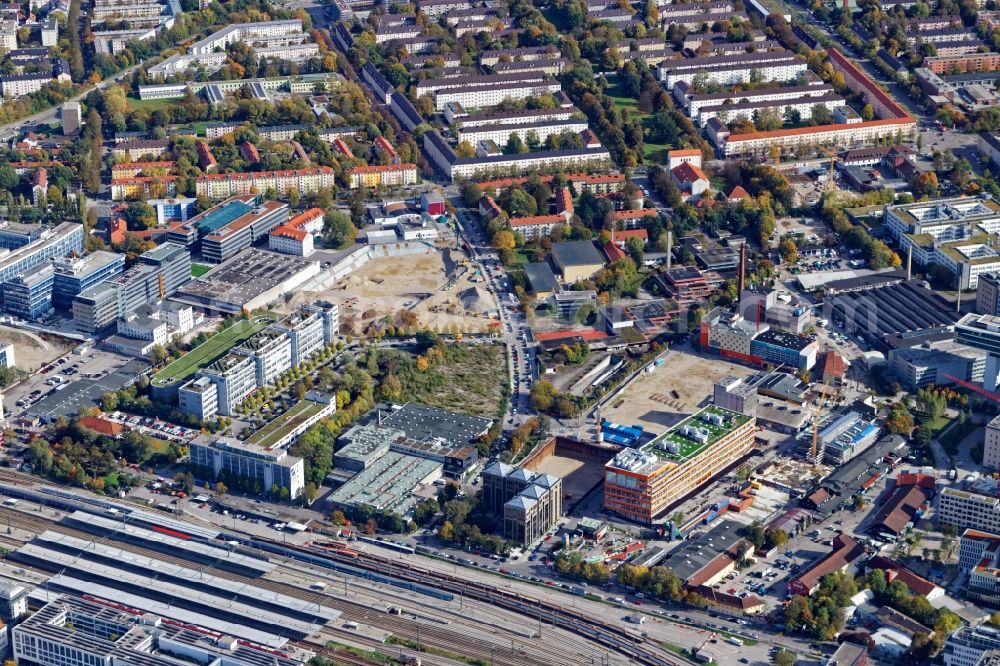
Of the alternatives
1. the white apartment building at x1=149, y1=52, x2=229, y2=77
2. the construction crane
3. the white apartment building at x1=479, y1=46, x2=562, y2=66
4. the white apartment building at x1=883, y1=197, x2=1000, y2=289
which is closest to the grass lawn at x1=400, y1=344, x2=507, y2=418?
the construction crane

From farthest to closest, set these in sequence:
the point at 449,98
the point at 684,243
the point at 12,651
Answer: the point at 449,98
the point at 684,243
the point at 12,651

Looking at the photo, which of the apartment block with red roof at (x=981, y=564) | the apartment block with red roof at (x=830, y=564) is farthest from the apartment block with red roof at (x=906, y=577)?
the apartment block with red roof at (x=981, y=564)

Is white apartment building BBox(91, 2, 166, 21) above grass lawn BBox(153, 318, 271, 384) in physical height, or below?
above

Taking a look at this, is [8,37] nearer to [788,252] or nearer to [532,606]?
[788,252]

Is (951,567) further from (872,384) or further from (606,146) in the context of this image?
(606,146)

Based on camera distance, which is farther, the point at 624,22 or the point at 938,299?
the point at 624,22

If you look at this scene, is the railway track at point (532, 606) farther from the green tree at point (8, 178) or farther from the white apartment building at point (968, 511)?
the green tree at point (8, 178)

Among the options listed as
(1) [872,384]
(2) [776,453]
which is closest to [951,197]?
(1) [872,384]

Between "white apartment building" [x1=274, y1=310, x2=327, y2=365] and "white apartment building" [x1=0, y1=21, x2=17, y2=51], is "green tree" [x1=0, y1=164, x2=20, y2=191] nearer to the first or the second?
"white apartment building" [x1=0, y1=21, x2=17, y2=51]
